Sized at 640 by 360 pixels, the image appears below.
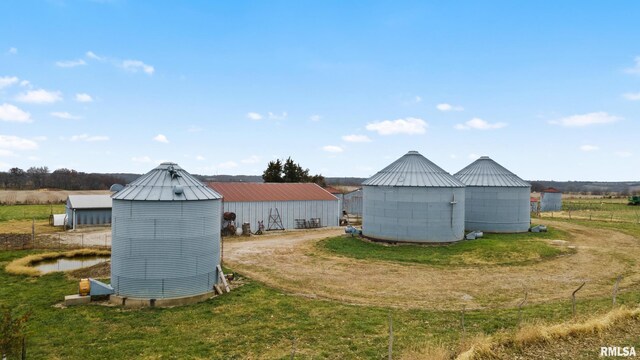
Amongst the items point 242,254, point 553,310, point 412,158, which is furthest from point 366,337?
point 412,158

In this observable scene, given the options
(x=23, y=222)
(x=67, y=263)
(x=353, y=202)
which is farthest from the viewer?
(x=353, y=202)

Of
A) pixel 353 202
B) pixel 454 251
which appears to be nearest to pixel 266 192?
pixel 353 202

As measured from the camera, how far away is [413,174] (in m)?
36.4

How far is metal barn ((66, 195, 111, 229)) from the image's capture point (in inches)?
1812

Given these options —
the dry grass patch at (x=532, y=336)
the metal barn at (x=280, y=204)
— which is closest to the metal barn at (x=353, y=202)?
the metal barn at (x=280, y=204)

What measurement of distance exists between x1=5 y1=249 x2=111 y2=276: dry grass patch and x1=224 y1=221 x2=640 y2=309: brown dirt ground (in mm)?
11075

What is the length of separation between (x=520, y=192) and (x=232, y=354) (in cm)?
3897

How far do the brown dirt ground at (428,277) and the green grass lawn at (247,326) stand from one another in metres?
1.57

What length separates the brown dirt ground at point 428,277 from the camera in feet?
65.9

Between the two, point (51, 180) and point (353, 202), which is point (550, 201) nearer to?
point (353, 202)

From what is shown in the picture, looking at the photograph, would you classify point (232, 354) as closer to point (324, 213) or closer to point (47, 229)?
point (324, 213)

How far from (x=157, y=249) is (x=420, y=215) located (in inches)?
878

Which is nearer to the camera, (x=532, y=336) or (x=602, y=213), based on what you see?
(x=532, y=336)

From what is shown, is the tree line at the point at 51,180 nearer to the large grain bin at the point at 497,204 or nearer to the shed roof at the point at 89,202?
the shed roof at the point at 89,202
